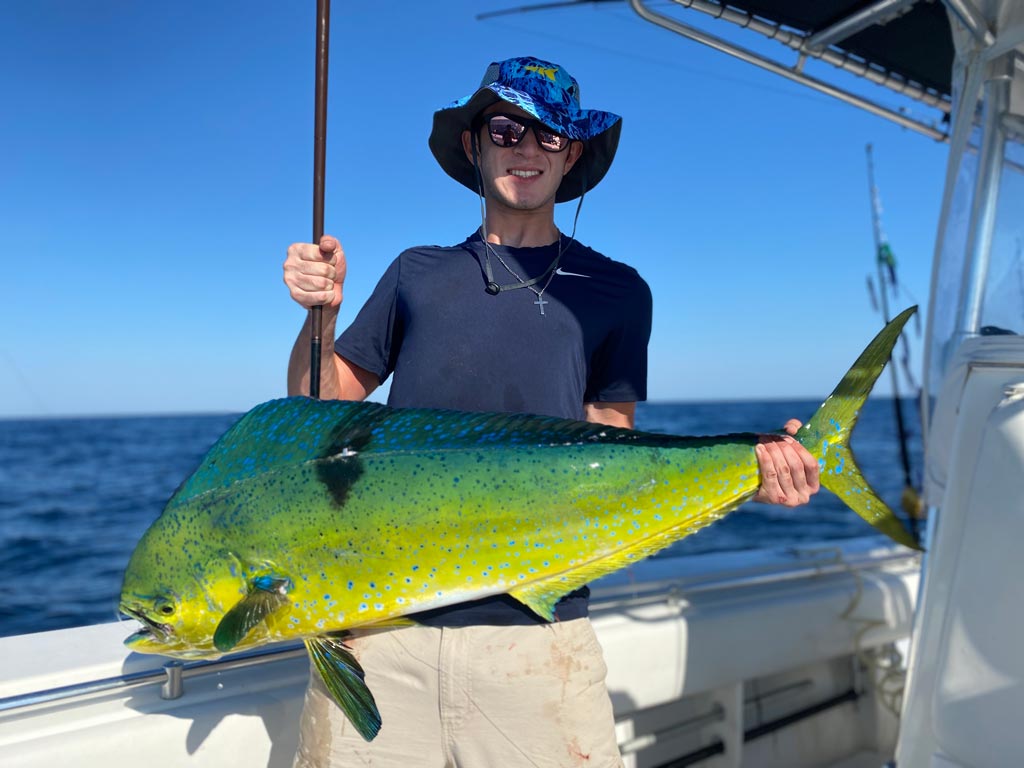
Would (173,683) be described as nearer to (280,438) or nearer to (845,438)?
(280,438)

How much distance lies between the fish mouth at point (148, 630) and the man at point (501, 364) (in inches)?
17.3

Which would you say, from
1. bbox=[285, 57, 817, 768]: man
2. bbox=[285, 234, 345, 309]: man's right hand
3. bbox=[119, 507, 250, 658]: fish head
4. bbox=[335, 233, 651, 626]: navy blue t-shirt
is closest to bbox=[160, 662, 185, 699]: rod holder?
bbox=[285, 57, 817, 768]: man

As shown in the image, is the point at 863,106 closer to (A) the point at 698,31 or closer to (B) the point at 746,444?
(A) the point at 698,31

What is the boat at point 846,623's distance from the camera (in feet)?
→ 6.32

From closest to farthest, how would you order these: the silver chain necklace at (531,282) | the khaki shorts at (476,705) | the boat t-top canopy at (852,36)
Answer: the khaki shorts at (476,705) < the silver chain necklace at (531,282) < the boat t-top canopy at (852,36)

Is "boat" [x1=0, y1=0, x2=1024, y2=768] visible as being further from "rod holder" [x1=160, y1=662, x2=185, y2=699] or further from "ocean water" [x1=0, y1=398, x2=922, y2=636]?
"ocean water" [x1=0, y1=398, x2=922, y2=636]

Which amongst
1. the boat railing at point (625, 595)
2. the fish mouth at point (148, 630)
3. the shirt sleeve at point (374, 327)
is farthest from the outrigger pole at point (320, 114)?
the boat railing at point (625, 595)

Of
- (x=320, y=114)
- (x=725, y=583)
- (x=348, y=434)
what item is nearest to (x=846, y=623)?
(x=725, y=583)

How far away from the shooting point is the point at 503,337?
197cm

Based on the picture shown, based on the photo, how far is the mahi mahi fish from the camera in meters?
1.54

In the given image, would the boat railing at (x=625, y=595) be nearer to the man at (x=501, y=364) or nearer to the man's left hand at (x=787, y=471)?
the man at (x=501, y=364)

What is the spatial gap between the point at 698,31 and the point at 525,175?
4.85 ft

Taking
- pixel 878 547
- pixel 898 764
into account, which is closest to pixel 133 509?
pixel 878 547

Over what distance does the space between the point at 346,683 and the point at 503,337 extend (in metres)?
0.93
